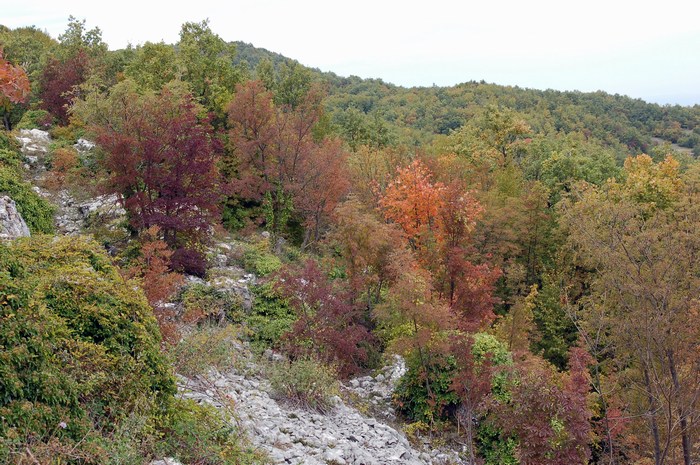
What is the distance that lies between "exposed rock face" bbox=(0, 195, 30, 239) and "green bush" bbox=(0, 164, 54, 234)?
0.60 m

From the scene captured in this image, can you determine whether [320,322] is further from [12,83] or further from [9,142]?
[9,142]

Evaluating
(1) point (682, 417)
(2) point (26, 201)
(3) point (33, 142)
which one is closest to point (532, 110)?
(3) point (33, 142)

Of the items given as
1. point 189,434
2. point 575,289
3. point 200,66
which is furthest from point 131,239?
point 575,289

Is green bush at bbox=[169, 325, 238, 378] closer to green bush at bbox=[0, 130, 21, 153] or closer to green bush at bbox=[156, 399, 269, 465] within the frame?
green bush at bbox=[156, 399, 269, 465]

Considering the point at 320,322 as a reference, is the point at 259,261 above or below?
above

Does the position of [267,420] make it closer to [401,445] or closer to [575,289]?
[401,445]

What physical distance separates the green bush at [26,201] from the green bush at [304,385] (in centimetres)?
675

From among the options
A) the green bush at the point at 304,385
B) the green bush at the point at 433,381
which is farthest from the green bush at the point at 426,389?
the green bush at the point at 304,385

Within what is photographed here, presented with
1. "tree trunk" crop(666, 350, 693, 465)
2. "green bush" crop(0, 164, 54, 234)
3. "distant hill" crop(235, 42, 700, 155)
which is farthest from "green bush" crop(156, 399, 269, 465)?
"distant hill" crop(235, 42, 700, 155)

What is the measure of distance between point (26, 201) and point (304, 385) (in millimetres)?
8285

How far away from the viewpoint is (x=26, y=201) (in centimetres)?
1235

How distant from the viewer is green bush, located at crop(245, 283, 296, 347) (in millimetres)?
13352

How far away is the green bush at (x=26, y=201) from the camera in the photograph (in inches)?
470

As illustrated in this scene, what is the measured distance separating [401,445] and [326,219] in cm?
1221
